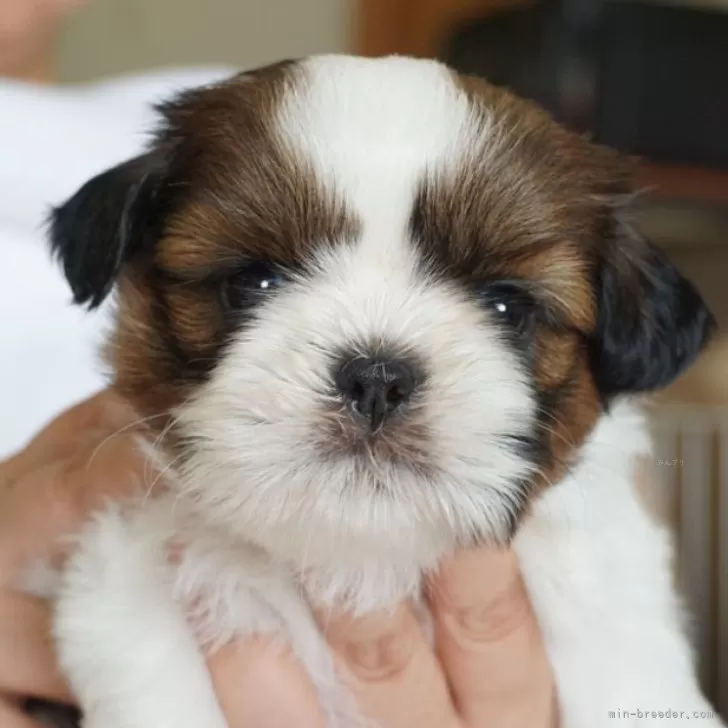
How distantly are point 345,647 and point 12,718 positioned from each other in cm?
43

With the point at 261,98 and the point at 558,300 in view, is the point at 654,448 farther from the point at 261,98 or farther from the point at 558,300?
the point at 261,98

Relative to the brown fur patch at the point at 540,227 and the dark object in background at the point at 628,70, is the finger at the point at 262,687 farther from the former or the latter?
Result: the dark object in background at the point at 628,70

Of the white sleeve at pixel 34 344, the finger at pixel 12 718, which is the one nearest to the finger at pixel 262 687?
the finger at pixel 12 718

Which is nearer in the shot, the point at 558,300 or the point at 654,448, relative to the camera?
the point at 558,300

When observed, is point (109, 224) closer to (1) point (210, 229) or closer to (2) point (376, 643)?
(1) point (210, 229)

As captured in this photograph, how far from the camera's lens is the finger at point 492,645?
113 centimetres

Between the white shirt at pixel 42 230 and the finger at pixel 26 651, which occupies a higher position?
the white shirt at pixel 42 230

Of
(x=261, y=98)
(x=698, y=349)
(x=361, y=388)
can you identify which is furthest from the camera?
(x=698, y=349)

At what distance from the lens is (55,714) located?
4.51 feet

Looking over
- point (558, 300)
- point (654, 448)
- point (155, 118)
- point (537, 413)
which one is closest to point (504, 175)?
point (558, 300)

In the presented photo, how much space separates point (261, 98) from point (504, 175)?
0.93ft

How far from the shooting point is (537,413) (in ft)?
3.46

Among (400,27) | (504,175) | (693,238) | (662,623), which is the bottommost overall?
(693,238)

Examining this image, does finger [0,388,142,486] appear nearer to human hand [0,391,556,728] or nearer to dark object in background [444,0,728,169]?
human hand [0,391,556,728]
